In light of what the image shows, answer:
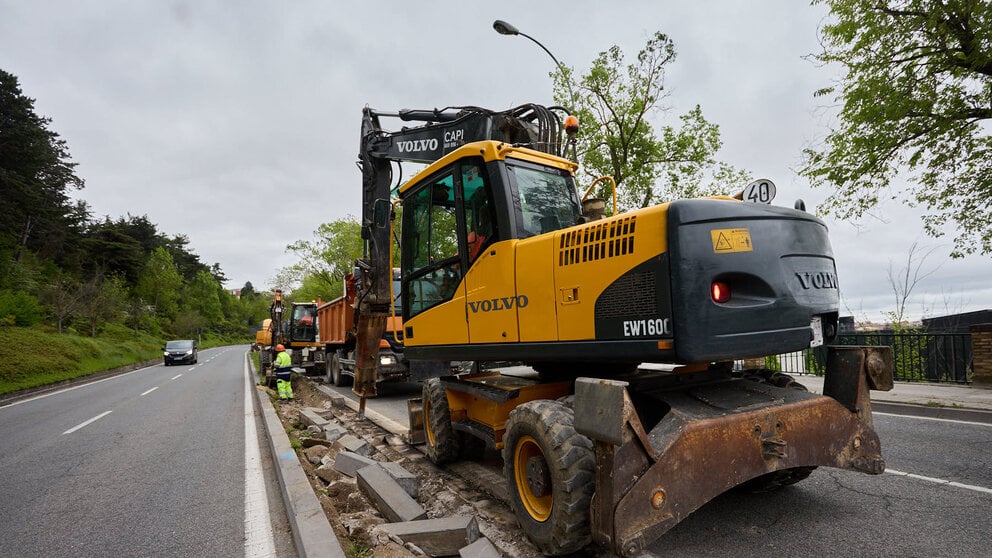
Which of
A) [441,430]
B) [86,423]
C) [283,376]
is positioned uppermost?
[441,430]

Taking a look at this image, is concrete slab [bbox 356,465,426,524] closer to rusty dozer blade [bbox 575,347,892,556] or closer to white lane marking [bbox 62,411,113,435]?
rusty dozer blade [bbox 575,347,892,556]

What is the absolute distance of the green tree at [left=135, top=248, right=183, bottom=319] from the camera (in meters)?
52.2

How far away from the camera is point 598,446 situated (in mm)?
2758

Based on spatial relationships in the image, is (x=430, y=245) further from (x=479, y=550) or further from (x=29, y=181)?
(x=29, y=181)

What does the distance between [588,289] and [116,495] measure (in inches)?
201

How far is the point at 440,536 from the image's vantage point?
336cm

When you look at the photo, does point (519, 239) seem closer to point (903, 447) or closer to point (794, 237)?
point (794, 237)

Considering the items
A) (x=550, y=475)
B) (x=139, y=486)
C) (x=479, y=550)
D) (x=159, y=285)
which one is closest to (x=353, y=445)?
(x=139, y=486)

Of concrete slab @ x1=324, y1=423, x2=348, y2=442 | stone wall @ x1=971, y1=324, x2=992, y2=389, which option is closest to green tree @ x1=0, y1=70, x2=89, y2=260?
concrete slab @ x1=324, y1=423, x2=348, y2=442

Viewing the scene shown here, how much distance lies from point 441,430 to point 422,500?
846 millimetres

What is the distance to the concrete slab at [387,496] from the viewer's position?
372 cm

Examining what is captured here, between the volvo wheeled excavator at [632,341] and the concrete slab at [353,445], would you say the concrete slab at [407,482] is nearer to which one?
the volvo wheeled excavator at [632,341]

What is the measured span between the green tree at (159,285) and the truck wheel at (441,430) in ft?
189

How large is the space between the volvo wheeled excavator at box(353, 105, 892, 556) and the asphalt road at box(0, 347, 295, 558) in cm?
210
